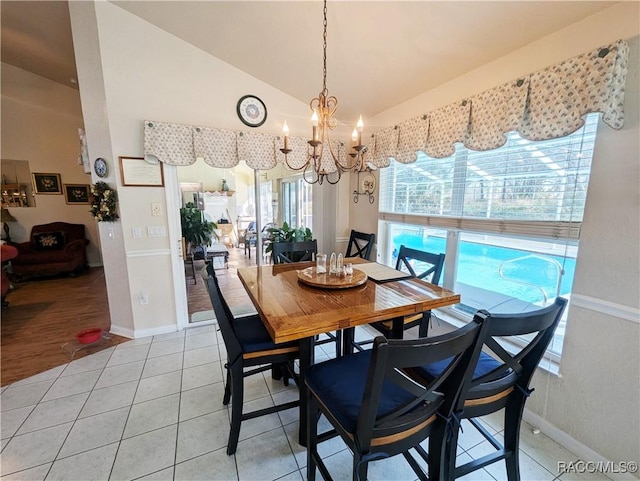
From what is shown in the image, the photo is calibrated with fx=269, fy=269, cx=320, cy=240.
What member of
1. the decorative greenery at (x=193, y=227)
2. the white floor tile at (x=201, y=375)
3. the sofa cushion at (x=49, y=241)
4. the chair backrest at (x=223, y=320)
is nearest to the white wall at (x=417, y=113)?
the white floor tile at (x=201, y=375)

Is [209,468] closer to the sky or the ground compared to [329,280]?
closer to the ground

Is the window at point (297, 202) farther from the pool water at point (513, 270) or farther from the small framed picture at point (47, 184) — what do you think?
the small framed picture at point (47, 184)

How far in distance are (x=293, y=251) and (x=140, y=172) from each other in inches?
67.1

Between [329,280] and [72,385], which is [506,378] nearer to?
[329,280]

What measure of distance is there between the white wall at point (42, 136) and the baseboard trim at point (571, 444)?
748 cm

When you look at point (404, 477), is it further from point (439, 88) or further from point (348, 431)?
point (439, 88)

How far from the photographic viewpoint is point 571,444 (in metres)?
1.60

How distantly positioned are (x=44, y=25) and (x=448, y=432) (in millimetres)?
5363

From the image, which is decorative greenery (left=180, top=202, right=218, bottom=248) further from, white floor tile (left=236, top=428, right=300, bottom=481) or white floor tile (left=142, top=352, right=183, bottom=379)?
white floor tile (left=236, top=428, right=300, bottom=481)

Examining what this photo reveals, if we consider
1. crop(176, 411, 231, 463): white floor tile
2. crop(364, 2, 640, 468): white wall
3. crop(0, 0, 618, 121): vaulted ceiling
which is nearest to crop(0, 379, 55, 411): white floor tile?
crop(176, 411, 231, 463): white floor tile

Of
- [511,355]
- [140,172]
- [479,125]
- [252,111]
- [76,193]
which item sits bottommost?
[511,355]

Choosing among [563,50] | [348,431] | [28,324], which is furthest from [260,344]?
[28,324]

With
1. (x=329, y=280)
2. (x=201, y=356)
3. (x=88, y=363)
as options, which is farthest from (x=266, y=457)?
(x=88, y=363)

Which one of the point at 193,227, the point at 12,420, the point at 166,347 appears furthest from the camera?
the point at 193,227
